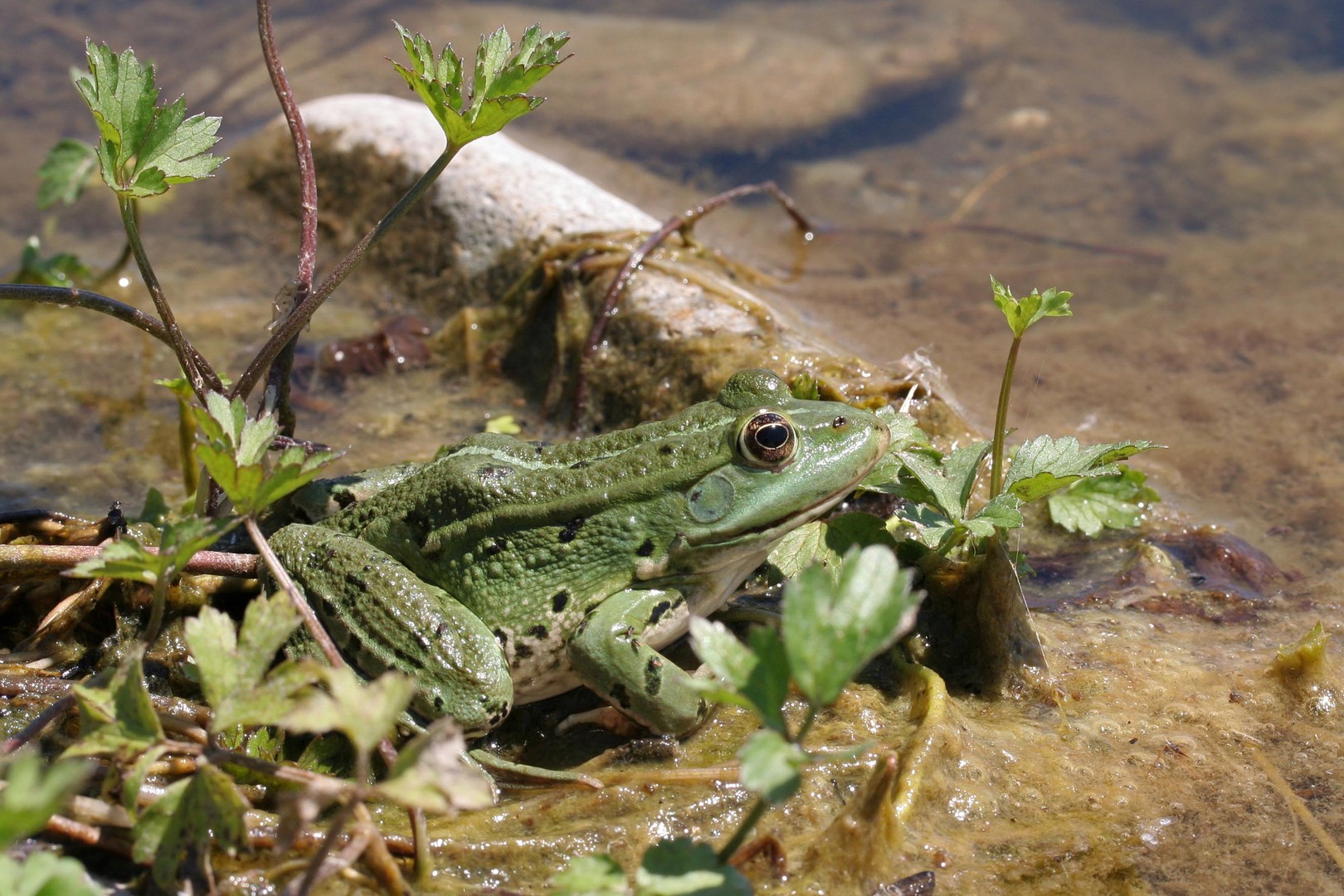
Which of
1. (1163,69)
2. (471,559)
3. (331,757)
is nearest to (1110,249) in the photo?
(1163,69)

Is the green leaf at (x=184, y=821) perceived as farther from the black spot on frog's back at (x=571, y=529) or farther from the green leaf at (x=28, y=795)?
the black spot on frog's back at (x=571, y=529)

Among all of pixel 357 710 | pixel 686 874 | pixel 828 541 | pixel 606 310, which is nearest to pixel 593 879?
pixel 686 874

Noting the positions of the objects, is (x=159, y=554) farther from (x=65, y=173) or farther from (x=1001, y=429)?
(x=65, y=173)

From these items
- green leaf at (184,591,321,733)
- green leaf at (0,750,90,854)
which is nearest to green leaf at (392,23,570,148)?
green leaf at (184,591,321,733)

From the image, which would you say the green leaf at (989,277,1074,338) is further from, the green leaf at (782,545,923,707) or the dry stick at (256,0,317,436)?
the dry stick at (256,0,317,436)

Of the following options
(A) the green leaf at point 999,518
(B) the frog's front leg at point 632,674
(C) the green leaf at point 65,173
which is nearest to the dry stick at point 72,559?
(B) the frog's front leg at point 632,674

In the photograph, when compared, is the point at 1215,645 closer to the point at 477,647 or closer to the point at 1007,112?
the point at 477,647
